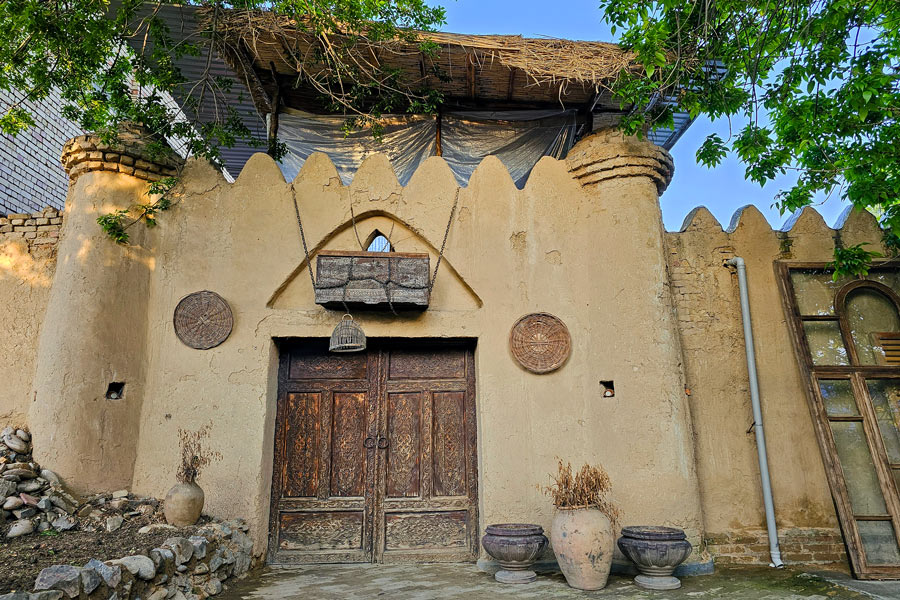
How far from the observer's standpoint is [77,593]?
3.24m

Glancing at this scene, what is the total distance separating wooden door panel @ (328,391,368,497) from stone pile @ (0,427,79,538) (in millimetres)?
2170

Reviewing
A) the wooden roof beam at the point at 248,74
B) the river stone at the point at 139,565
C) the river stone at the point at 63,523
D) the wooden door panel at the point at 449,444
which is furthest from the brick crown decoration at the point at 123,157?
the river stone at the point at 139,565

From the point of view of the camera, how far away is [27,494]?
4746 millimetres

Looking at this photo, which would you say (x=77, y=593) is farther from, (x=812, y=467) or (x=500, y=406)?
(x=812, y=467)

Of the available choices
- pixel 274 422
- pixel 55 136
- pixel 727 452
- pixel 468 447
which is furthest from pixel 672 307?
pixel 55 136

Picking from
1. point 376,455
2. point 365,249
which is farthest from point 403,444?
point 365,249

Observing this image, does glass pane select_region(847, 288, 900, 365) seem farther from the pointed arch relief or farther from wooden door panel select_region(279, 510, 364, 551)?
wooden door panel select_region(279, 510, 364, 551)

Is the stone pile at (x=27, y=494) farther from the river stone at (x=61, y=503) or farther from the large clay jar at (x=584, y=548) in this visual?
the large clay jar at (x=584, y=548)

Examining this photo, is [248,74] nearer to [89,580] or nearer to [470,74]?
[470,74]

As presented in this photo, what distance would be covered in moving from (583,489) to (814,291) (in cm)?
336

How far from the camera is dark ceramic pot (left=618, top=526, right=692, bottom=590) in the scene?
471 cm

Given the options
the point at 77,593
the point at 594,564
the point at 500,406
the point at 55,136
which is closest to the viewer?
the point at 77,593

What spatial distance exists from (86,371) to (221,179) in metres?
2.23

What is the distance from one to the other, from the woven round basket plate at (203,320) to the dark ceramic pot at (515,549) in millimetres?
3085
